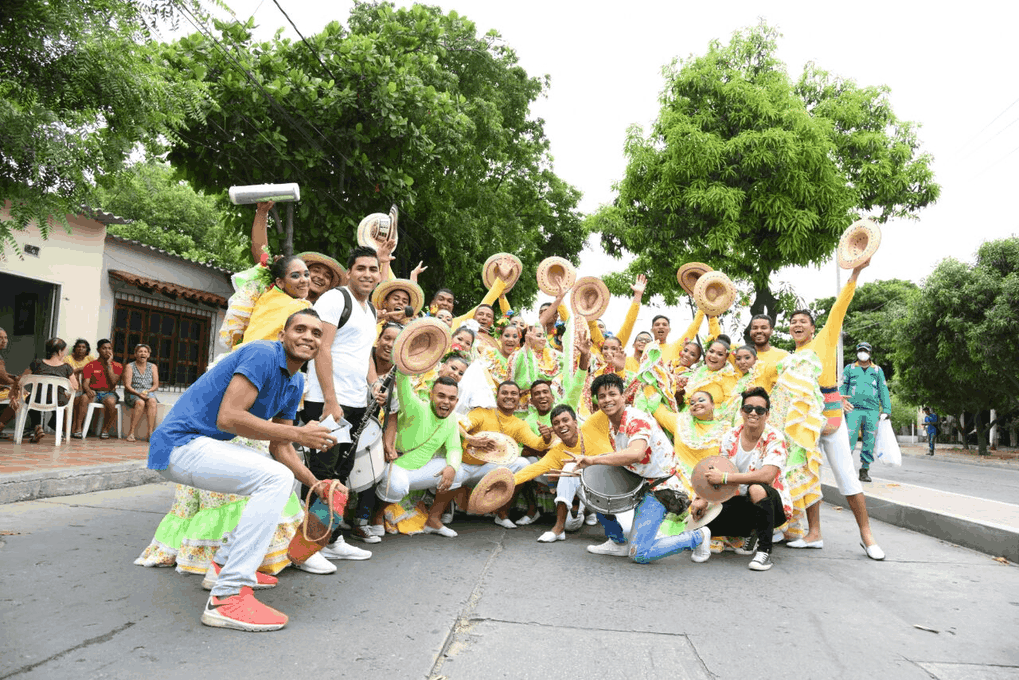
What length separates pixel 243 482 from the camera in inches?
124

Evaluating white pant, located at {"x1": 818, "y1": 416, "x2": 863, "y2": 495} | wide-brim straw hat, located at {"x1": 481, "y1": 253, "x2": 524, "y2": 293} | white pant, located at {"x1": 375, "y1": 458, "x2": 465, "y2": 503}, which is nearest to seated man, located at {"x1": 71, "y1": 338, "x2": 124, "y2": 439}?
wide-brim straw hat, located at {"x1": 481, "y1": 253, "x2": 524, "y2": 293}

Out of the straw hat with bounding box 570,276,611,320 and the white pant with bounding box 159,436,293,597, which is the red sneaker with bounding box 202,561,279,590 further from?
the straw hat with bounding box 570,276,611,320

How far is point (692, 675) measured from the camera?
2674 mm

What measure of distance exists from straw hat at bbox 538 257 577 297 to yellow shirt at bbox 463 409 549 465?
Answer: 1938 millimetres

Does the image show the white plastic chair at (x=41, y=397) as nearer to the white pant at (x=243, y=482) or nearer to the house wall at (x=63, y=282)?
the house wall at (x=63, y=282)

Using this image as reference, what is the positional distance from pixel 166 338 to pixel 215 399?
11775mm

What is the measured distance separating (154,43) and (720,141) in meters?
11.8

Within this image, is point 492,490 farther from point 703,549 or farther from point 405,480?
point 703,549

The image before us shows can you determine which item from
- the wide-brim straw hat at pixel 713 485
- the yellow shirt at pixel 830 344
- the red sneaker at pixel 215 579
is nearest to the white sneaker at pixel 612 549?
the wide-brim straw hat at pixel 713 485

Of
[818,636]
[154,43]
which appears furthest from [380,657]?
[154,43]

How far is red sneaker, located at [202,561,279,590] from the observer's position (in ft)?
11.5

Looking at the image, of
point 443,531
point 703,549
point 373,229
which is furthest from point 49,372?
point 703,549

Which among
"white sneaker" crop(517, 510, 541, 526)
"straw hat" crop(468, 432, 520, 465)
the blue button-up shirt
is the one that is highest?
the blue button-up shirt

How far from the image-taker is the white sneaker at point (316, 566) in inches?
159
